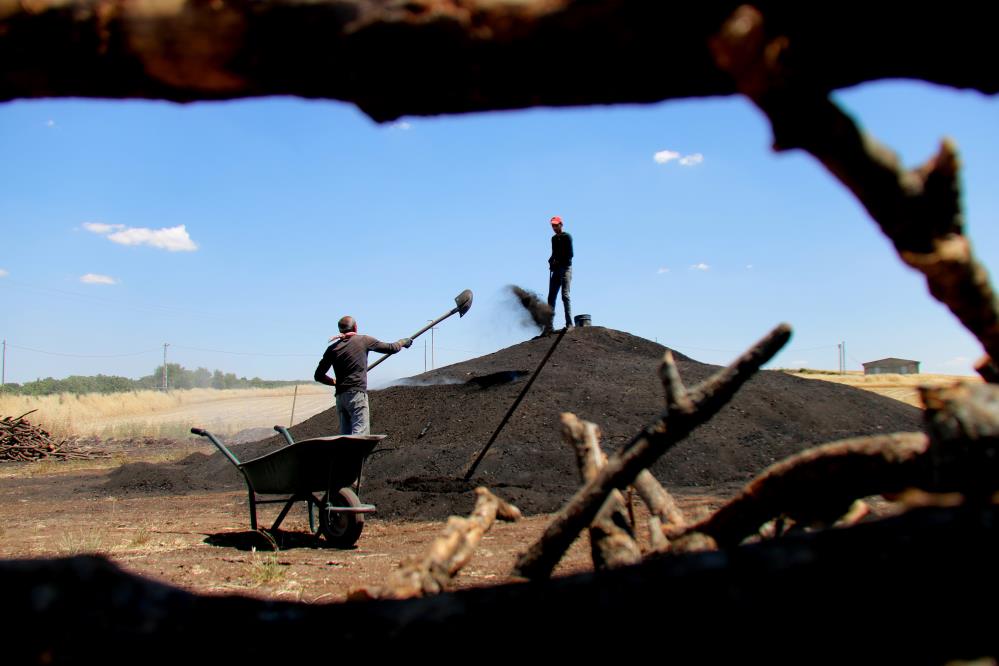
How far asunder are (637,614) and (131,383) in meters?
80.1

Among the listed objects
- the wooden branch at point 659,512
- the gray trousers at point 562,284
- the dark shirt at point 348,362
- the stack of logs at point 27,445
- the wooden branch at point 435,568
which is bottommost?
the stack of logs at point 27,445

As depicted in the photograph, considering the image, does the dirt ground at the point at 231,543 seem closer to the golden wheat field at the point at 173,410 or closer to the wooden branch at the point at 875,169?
the wooden branch at the point at 875,169

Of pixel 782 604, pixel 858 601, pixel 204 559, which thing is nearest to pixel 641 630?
pixel 782 604

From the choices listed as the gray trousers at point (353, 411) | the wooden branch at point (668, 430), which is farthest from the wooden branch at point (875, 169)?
the gray trousers at point (353, 411)

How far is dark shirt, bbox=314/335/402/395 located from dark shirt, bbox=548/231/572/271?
5.31 metres

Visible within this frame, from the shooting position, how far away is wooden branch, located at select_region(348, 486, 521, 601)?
300 centimetres

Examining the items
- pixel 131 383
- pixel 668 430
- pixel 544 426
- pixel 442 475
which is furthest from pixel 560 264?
pixel 131 383

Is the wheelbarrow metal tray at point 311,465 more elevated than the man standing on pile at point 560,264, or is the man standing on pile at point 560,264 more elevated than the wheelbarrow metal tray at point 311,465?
the man standing on pile at point 560,264

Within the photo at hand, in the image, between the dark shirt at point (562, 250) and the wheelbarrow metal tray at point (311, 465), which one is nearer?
the wheelbarrow metal tray at point (311, 465)

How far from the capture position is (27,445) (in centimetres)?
1739

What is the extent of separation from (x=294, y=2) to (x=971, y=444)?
1974mm

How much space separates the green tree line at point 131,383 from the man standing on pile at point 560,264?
50335 mm

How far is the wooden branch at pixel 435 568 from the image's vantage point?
3000mm

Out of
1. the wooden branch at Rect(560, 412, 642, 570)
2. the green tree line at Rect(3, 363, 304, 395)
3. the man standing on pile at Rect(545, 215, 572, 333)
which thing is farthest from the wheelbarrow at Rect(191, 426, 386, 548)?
the green tree line at Rect(3, 363, 304, 395)
